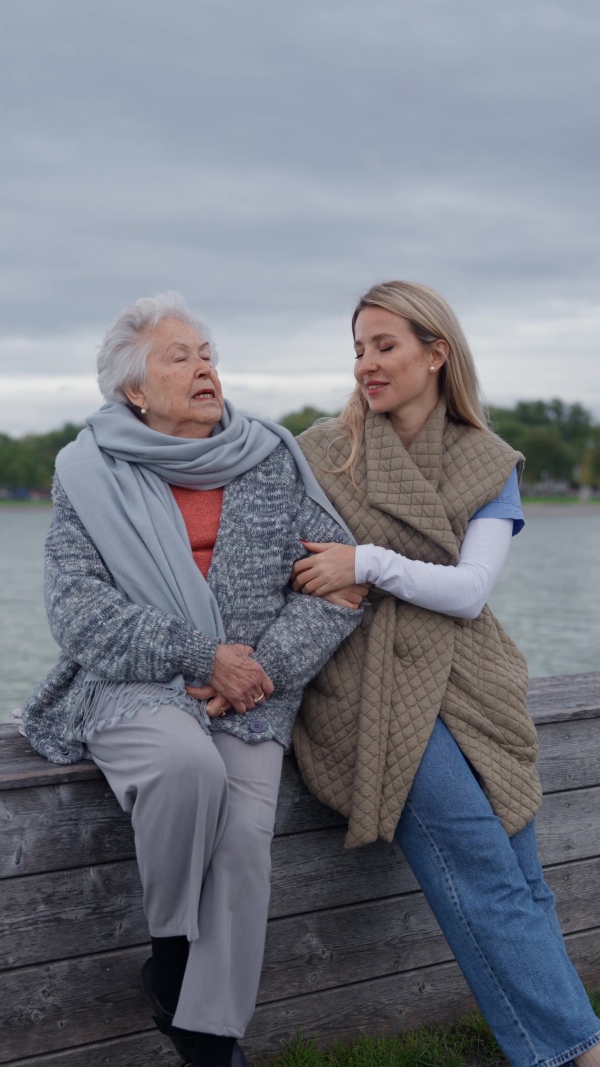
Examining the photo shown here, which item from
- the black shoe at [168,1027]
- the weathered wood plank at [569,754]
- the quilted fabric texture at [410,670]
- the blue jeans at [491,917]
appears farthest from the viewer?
the weathered wood plank at [569,754]

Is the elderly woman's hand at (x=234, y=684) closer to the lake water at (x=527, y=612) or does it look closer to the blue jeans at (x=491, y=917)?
the blue jeans at (x=491, y=917)

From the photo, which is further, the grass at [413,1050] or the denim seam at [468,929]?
the grass at [413,1050]

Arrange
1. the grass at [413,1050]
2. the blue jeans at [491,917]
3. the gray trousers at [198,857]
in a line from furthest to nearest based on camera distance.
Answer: the grass at [413,1050], the blue jeans at [491,917], the gray trousers at [198,857]

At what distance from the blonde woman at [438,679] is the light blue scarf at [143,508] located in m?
0.29

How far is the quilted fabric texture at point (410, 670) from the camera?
2.54 metres

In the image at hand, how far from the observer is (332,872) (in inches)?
106

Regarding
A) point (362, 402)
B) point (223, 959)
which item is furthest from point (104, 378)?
point (223, 959)

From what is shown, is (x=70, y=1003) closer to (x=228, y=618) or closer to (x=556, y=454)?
(x=228, y=618)

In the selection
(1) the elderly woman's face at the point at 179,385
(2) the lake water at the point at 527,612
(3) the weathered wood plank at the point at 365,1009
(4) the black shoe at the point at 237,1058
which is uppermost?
(1) the elderly woman's face at the point at 179,385

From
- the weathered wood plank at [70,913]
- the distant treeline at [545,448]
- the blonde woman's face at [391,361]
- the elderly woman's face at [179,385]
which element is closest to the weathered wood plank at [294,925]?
the weathered wood plank at [70,913]

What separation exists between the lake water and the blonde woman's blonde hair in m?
6.55

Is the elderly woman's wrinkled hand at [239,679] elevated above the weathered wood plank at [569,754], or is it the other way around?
the elderly woman's wrinkled hand at [239,679]

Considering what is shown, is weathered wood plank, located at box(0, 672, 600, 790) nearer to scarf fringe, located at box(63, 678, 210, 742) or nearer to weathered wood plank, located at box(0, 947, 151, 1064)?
scarf fringe, located at box(63, 678, 210, 742)

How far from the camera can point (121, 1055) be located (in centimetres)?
250
